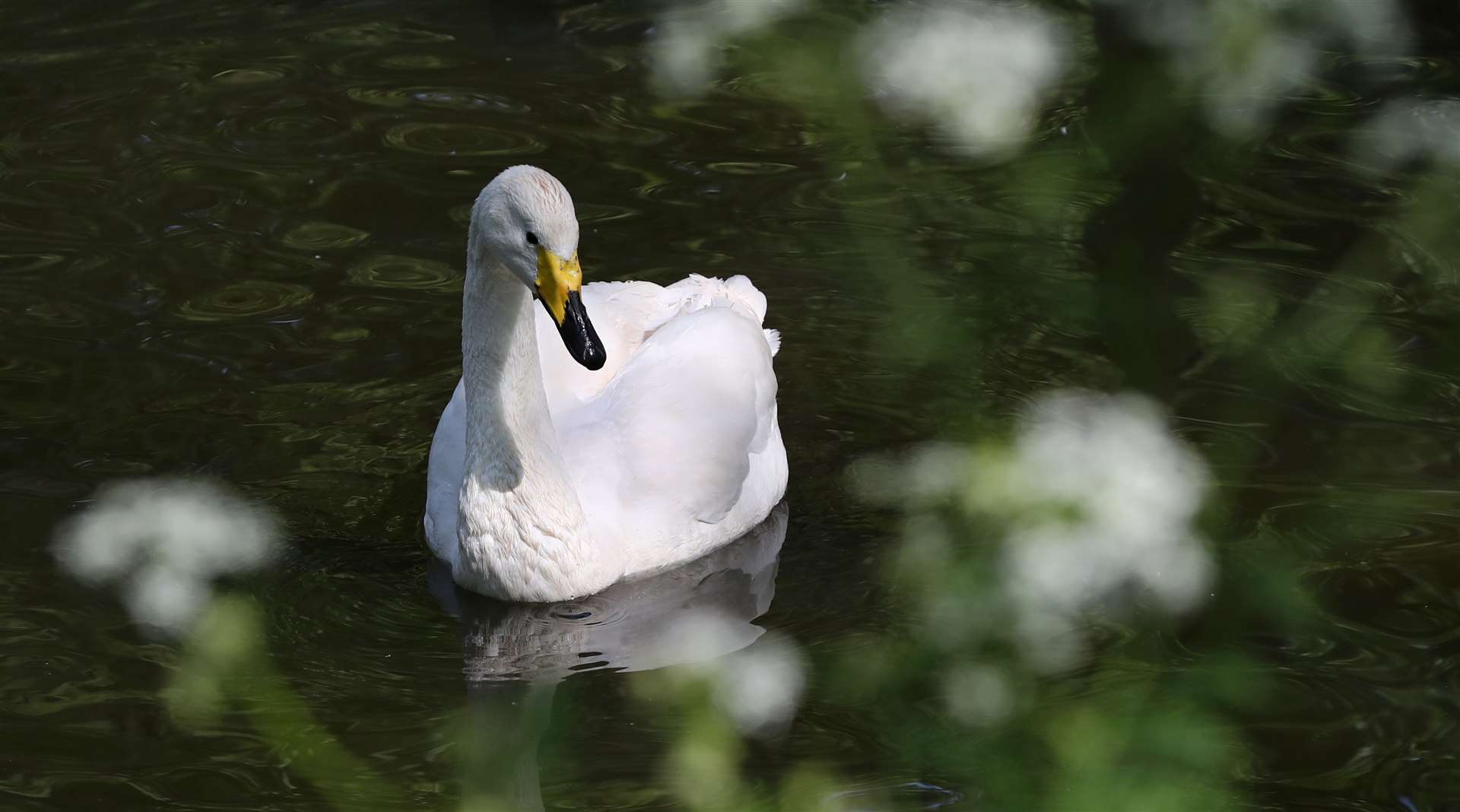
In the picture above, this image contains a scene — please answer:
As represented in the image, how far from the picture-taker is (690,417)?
582 cm

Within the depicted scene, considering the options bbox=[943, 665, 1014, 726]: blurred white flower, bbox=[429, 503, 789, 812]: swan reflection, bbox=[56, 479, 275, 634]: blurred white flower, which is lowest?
bbox=[429, 503, 789, 812]: swan reflection

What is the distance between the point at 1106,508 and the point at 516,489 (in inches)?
159

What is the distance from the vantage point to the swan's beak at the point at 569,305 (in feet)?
16.0

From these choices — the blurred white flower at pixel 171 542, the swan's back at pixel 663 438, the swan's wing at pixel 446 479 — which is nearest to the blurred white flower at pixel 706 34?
the blurred white flower at pixel 171 542

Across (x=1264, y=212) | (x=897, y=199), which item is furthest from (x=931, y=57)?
(x=1264, y=212)

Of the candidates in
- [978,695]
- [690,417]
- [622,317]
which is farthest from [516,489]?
[978,695]

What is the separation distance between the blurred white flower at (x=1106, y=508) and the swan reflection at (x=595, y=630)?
3070 mm

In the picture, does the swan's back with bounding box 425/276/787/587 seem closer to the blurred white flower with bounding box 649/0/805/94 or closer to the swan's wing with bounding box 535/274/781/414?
the swan's wing with bounding box 535/274/781/414

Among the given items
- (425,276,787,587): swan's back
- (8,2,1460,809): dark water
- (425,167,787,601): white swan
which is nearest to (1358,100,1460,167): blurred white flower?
(8,2,1460,809): dark water

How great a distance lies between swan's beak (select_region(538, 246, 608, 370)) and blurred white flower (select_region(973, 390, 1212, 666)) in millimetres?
3302

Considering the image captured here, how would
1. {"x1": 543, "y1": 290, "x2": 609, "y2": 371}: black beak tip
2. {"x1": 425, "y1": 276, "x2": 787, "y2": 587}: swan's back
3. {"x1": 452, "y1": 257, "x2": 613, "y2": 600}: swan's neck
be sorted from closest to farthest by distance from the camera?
{"x1": 543, "y1": 290, "x2": 609, "y2": 371}: black beak tip
{"x1": 452, "y1": 257, "x2": 613, "y2": 600}: swan's neck
{"x1": 425, "y1": 276, "x2": 787, "y2": 587}: swan's back

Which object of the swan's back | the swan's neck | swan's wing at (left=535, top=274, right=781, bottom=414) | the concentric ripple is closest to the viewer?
the swan's neck

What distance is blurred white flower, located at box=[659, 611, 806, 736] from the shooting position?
2.04 metres

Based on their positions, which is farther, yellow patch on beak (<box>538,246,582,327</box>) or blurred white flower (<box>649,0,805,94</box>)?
yellow patch on beak (<box>538,246,582,327</box>)
